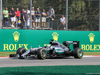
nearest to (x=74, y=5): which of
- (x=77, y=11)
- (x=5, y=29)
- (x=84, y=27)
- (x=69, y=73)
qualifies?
(x=77, y=11)

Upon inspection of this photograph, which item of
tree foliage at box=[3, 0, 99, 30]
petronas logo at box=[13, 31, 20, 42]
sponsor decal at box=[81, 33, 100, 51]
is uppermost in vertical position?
tree foliage at box=[3, 0, 99, 30]

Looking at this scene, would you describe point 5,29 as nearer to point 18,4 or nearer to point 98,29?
point 18,4

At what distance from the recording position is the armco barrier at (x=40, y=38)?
20.5 metres

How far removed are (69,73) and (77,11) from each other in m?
11.9

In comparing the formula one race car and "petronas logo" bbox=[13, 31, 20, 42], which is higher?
"petronas logo" bbox=[13, 31, 20, 42]

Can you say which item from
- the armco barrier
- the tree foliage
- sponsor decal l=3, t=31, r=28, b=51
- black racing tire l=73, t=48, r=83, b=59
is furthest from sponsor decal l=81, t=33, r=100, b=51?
black racing tire l=73, t=48, r=83, b=59


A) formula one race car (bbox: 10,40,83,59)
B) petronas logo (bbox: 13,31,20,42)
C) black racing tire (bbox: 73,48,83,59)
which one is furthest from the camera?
petronas logo (bbox: 13,31,20,42)

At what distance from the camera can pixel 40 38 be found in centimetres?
2156

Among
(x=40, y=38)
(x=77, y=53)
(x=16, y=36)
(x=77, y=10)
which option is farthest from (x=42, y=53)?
(x=77, y=10)

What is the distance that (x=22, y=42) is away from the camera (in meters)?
20.8

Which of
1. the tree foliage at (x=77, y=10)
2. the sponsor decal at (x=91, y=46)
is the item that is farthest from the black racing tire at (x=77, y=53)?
the sponsor decal at (x=91, y=46)

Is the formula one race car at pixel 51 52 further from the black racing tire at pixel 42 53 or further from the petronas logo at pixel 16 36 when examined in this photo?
the petronas logo at pixel 16 36

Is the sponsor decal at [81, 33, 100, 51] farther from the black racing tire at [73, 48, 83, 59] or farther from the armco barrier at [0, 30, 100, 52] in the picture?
the black racing tire at [73, 48, 83, 59]

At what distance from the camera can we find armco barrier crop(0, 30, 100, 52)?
67.4 ft
